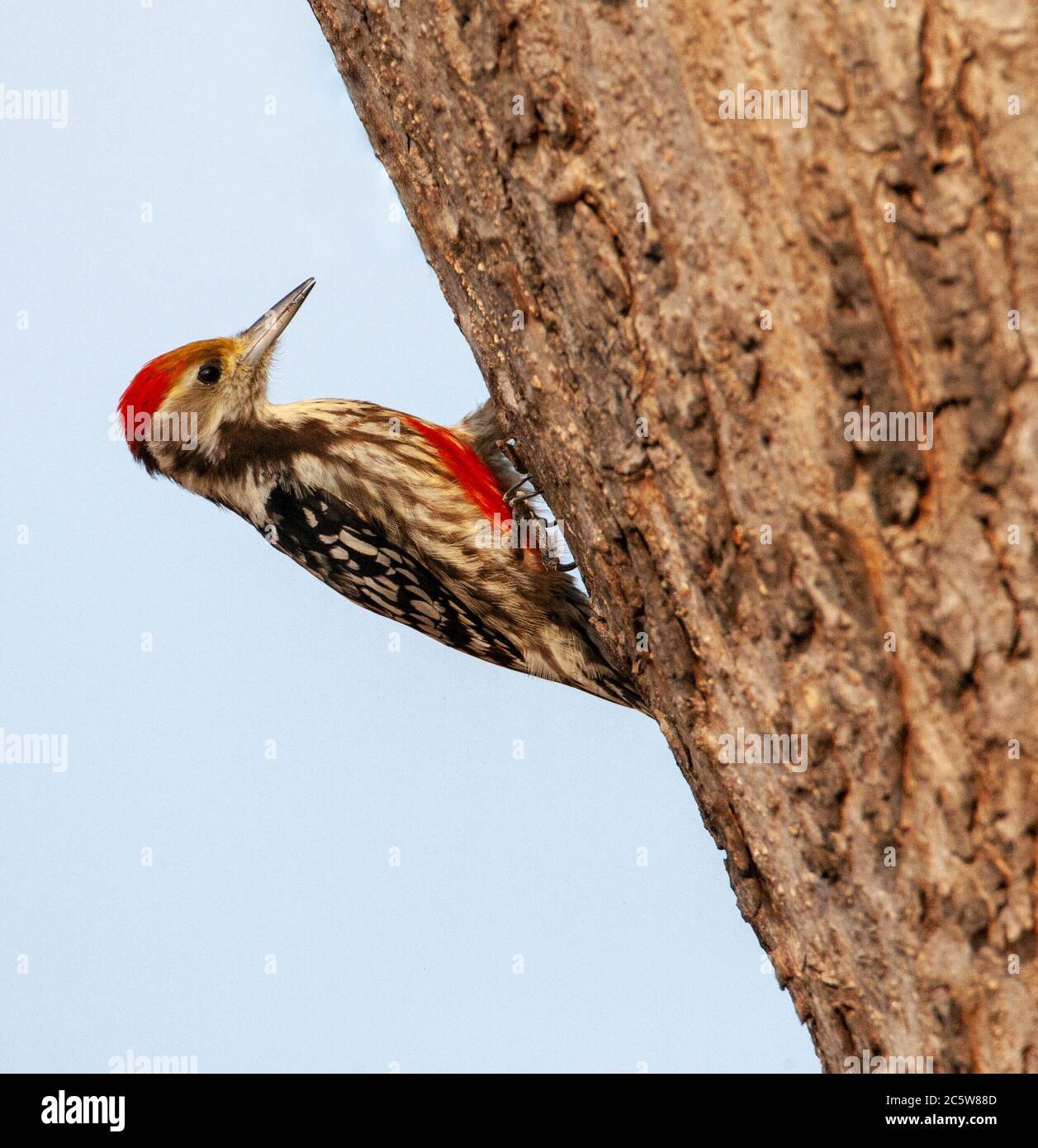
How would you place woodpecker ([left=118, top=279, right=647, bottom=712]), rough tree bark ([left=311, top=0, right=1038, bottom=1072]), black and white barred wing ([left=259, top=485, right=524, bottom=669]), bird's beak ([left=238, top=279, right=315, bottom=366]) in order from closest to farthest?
rough tree bark ([left=311, top=0, right=1038, bottom=1072]), woodpecker ([left=118, top=279, right=647, bottom=712]), black and white barred wing ([left=259, top=485, right=524, bottom=669]), bird's beak ([left=238, top=279, right=315, bottom=366])

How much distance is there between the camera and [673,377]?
2.13 m

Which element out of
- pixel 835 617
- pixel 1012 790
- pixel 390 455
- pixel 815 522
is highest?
pixel 390 455

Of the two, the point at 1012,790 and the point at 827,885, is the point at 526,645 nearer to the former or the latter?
the point at 827,885

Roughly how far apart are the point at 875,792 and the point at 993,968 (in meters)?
0.35

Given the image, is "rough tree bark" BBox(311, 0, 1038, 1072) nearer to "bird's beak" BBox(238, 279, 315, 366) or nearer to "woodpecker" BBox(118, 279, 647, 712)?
"woodpecker" BBox(118, 279, 647, 712)

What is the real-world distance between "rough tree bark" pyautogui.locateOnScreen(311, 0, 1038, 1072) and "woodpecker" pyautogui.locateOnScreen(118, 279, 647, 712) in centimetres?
169

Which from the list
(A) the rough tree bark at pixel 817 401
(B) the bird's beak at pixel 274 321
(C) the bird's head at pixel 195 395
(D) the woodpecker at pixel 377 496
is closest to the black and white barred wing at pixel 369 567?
(D) the woodpecker at pixel 377 496

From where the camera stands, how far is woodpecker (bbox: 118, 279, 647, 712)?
167 inches

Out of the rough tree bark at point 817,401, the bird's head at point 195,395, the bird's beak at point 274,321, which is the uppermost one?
the bird's beak at point 274,321

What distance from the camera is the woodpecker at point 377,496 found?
13.9ft

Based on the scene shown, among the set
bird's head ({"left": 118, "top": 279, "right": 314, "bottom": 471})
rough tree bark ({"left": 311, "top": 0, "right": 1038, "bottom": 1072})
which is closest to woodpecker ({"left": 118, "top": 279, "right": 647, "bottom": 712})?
bird's head ({"left": 118, "top": 279, "right": 314, "bottom": 471})

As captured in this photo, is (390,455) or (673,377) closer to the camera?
(673,377)

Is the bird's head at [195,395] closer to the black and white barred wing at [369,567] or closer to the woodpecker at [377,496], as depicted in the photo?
the woodpecker at [377,496]

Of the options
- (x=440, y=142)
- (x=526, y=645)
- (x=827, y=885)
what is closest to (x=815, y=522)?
(x=827, y=885)
